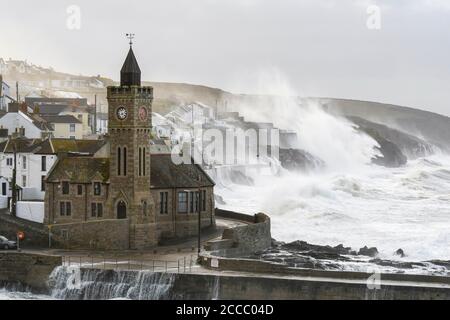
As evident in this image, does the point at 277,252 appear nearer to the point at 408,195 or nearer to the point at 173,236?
the point at 173,236

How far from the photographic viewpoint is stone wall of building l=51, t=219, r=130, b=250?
51.2m

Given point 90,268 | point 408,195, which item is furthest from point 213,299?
point 408,195

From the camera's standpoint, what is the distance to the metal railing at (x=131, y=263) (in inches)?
1786

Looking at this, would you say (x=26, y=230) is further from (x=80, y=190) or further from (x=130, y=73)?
(x=130, y=73)

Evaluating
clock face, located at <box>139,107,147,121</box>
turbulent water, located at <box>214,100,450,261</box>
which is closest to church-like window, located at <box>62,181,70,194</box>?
clock face, located at <box>139,107,147,121</box>

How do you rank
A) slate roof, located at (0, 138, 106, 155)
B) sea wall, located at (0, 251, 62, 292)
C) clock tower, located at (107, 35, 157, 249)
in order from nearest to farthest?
sea wall, located at (0, 251, 62, 292) → clock tower, located at (107, 35, 157, 249) → slate roof, located at (0, 138, 106, 155)

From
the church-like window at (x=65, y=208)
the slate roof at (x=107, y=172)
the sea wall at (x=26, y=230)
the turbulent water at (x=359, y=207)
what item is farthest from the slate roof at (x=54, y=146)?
the turbulent water at (x=359, y=207)

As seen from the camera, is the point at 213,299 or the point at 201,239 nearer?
the point at 213,299

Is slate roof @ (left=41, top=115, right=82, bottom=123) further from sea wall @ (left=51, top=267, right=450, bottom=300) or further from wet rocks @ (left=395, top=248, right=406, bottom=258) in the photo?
sea wall @ (left=51, top=267, right=450, bottom=300)

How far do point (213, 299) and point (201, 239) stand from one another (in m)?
11.0

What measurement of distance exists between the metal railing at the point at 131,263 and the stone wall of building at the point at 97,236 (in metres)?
2.67

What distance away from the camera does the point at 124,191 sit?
172 ft

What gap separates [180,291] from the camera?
43500mm

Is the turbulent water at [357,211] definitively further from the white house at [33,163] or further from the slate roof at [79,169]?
the slate roof at [79,169]
